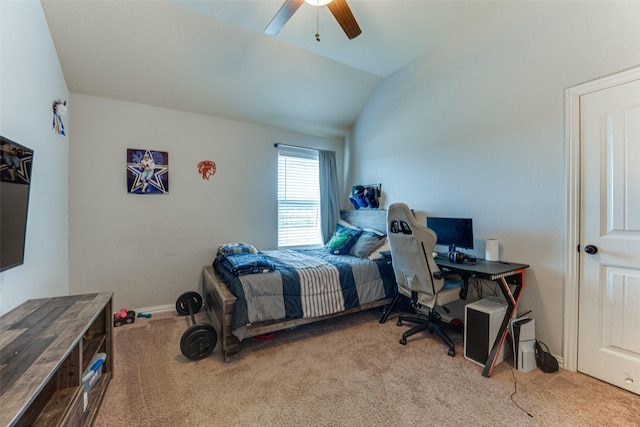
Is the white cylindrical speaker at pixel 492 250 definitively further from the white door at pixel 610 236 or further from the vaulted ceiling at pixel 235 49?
the vaulted ceiling at pixel 235 49

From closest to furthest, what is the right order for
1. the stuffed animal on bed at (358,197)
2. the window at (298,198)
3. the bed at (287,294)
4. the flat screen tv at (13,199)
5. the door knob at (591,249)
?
the flat screen tv at (13,199)
the door knob at (591,249)
the bed at (287,294)
the stuffed animal on bed at (358,197)
the window at (298,198)

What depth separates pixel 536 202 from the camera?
2213mm

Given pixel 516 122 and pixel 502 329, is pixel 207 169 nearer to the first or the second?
pixel 516 122

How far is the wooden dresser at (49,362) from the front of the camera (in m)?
0.93

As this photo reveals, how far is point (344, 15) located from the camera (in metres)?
1.90

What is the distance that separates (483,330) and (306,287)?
1.48m

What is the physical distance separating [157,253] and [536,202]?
3.89 meters

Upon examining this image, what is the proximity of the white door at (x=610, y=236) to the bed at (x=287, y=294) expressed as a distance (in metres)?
1.61

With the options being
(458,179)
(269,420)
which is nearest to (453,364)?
(269,420)

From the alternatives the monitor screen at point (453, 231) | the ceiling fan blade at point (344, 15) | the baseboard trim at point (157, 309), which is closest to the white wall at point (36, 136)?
the baseboard trim at point (157, 309)

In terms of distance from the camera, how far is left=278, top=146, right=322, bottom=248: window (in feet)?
13.2

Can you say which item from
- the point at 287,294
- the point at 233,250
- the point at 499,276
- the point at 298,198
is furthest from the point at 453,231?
the point at 233,250

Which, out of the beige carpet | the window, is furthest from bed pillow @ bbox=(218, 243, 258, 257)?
the beige carpet

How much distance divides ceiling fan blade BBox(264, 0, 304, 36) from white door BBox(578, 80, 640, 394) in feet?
7.09
